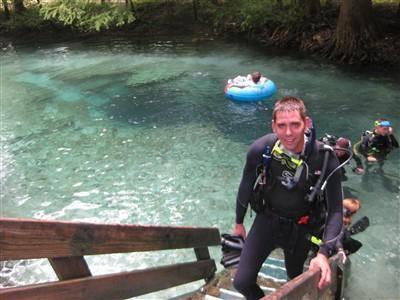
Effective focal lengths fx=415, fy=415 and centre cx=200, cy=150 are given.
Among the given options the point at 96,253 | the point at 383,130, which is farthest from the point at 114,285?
the point at 383,130

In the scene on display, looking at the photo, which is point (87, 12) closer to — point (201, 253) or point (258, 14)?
point (258, 14)

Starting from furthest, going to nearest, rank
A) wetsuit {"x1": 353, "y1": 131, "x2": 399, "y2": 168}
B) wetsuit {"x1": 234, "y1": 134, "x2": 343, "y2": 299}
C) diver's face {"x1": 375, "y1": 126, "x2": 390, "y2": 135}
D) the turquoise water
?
wetsuit {"x1": 353, "y1": 131, "x2": 399, "y2": 168} < diver's face {"x1": 375, "y1": 126, "x2": 390, "y2": 135} < the turquoise water < wetsuit {"x1": 234, "y1": 134, "x2": 343, "y2": 299}

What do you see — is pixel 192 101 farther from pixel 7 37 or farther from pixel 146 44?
pixel 7 37

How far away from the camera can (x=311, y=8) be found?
1752cm

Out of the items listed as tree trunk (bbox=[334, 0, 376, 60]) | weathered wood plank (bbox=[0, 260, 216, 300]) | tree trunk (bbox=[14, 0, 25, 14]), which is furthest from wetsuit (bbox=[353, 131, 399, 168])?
tree trunk (bbox=[14, 0, 25, 14])

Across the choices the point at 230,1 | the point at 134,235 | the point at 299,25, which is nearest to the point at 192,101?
the point at 299,25

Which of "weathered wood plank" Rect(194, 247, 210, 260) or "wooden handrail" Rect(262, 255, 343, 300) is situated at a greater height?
"wooden handrail" Rect(262, 255, 343, 300)

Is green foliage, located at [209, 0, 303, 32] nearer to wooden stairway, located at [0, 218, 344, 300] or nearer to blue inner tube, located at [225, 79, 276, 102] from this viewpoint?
blue inner tube, located at [225, 79, 276, 102]

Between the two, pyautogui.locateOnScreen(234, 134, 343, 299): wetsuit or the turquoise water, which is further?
the turquoise water

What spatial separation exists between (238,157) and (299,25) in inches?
423

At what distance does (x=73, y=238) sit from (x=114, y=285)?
1.95 feet

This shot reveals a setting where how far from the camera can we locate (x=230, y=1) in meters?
22.0

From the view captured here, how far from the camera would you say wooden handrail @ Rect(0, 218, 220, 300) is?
191 cm

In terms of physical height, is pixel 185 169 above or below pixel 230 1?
below
